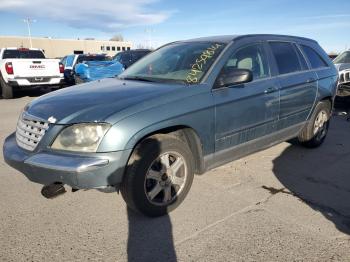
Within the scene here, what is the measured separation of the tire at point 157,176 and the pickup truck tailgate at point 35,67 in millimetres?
9609

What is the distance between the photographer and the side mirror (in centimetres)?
367

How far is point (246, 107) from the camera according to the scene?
12.9 ft

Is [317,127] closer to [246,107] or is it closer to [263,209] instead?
[246,107]

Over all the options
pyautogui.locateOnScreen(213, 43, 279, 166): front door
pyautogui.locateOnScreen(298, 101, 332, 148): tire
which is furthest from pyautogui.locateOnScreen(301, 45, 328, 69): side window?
pyautogui.locateOnScreen(213, 43, 279, 166): front door

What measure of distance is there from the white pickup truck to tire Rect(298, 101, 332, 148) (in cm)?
924

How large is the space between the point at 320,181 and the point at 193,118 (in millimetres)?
1989

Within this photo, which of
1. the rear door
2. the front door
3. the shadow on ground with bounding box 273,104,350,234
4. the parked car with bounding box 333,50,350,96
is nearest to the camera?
the shadow on ground with bounding box 273,104,350,234

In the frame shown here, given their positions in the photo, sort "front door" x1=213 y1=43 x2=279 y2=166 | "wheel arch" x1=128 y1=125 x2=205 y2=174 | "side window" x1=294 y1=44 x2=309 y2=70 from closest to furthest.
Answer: "wheel arch" x1=128 y1=125 x2=205 y2=174 < "front door" x1=213 y1=43 x2=279 y2=166 < "side window" x1=294 y1=44 x2=309 y2=70

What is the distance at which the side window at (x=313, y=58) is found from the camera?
17.4 ft

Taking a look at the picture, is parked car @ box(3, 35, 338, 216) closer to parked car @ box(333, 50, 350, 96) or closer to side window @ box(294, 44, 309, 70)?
side window @ box(294, 44, 309, 70)

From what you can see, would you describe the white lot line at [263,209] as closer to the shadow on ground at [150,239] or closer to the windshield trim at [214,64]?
the shadow on ground at [150,239]

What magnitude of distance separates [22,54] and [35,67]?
7.96ft

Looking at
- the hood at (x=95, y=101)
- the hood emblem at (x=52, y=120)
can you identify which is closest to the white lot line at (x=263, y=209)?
the hood at (x=95, y=101)

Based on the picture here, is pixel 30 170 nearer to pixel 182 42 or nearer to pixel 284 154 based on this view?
pixel 182 42
